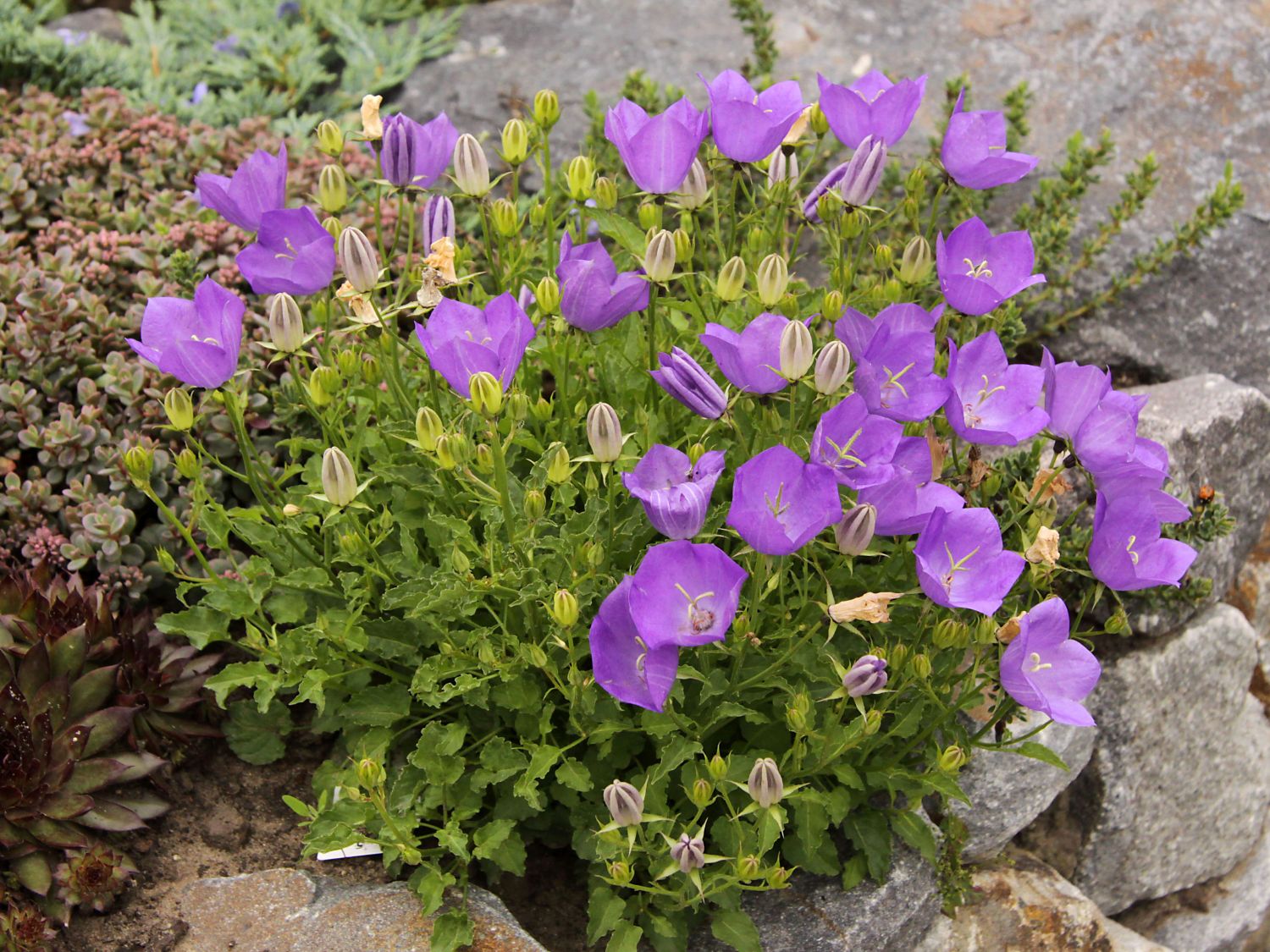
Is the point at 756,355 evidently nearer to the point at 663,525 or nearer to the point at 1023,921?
the point at 663,525

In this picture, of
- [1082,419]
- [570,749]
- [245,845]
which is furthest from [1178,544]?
[245,845]

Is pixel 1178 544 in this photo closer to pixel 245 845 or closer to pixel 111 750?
pixel 245 845

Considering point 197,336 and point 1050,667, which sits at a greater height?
point 197,336

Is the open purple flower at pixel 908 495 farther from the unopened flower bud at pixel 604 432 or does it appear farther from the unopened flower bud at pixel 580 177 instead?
the unopened flower bud at pixel 580 177

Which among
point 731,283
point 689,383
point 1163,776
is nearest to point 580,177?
point 731,283

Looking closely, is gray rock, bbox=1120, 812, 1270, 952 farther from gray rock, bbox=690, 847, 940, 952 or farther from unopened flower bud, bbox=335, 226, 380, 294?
unopened flower bud, bbox=335, 226, 380, 294

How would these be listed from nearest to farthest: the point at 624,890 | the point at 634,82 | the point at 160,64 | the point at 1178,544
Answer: the point at 1178,544, the point at 624,890, the point at 634,82, the point at 160,64
